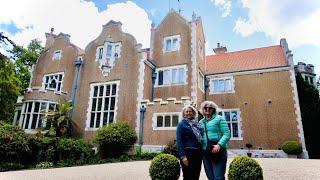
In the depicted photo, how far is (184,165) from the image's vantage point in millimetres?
4793

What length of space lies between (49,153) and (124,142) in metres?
4.68

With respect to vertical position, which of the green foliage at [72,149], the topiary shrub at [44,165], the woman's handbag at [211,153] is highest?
the woman's handbag at [211,153]

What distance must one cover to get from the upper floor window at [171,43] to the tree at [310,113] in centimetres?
1042

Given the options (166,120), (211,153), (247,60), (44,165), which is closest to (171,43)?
(247,60)

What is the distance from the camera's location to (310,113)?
62.7ft

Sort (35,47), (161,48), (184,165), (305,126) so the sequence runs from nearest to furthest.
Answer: (184,165), (305,126), (161,48), (35,47)

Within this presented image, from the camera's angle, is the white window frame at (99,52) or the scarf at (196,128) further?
the white window frame at (99,52)

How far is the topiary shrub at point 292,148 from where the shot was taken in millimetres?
16875

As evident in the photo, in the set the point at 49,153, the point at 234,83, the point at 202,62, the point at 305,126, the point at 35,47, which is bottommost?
the point at 49,153

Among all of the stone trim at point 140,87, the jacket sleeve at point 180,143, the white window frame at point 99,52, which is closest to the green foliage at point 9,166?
the stone trim at point 140,87

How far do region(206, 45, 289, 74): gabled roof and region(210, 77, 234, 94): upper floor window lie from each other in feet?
2.39

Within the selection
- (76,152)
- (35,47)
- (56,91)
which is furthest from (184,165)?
(35,47)

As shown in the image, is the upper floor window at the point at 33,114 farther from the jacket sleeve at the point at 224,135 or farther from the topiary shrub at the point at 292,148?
the jacket sleeve at the point at 224,135

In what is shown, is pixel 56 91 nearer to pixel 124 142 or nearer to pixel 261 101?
pixel 124 142
